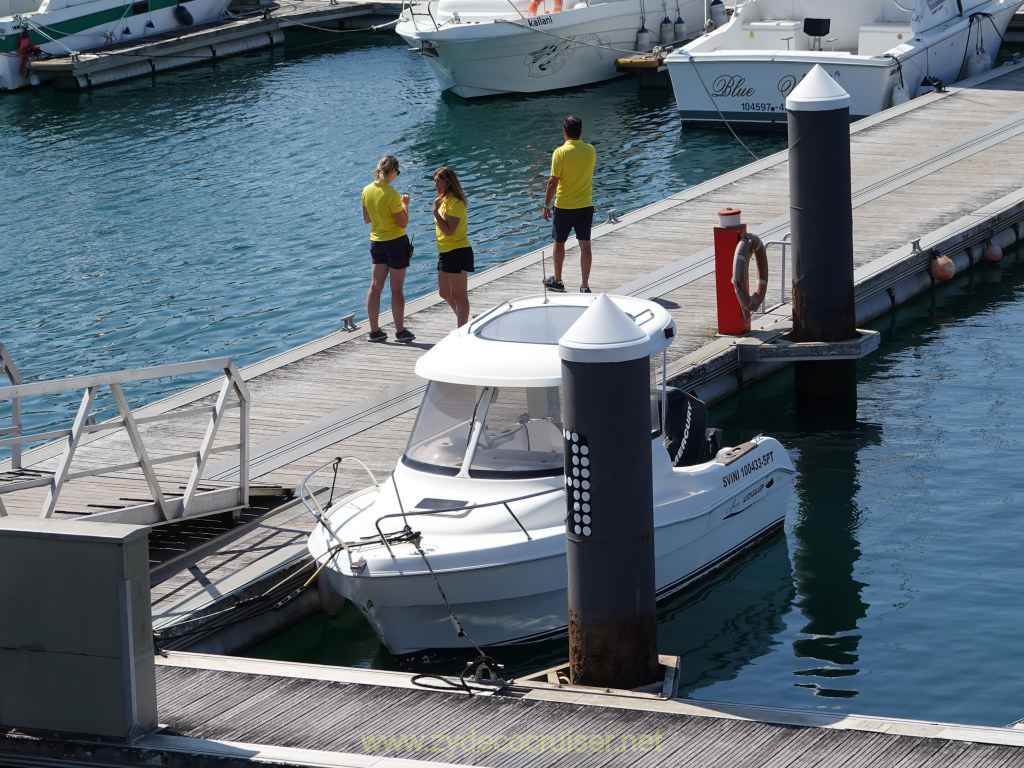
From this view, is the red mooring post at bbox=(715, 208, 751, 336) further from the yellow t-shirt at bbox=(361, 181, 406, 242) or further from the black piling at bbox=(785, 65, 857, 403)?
the yellow t-shirt at bbox=(361, 181, 406, 242)

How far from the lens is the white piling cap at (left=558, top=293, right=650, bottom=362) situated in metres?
7.28

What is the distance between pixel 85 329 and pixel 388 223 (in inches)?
250

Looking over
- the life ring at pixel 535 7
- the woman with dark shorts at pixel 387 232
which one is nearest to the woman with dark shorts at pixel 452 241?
the woman with dark shorts at pixel 387 232

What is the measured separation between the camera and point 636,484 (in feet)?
24.7

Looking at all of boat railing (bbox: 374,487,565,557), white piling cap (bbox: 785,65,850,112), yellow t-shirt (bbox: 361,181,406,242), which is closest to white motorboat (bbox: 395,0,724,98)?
yellow t-shirt (bbox: 361,181,406,242)

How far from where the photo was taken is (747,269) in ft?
42.0

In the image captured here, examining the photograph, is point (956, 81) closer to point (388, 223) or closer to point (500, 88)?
point (500, 88)

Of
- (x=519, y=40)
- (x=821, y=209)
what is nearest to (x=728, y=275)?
(x=821, y=209)

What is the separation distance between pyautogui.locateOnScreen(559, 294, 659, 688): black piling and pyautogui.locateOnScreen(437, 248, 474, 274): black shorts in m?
5.81

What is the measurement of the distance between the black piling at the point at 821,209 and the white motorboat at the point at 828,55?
41.9 feet

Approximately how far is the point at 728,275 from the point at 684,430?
11.1ft

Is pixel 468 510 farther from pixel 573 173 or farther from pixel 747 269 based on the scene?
pixel 573 173

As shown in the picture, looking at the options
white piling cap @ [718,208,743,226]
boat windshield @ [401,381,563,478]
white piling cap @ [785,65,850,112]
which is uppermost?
white piling cap @ [785,65,850,112]

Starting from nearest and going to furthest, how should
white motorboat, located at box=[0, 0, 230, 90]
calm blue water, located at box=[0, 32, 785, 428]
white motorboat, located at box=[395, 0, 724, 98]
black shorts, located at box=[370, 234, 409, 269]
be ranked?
black shorts, located at box=[370, 234, 409, 269] < calm blue water, located at box=[0, 32, 785, 428] < white motorboat, located at box=[395, 0, 724, 98] < white motorboat, located at box=[0, 0, 230, 90]
